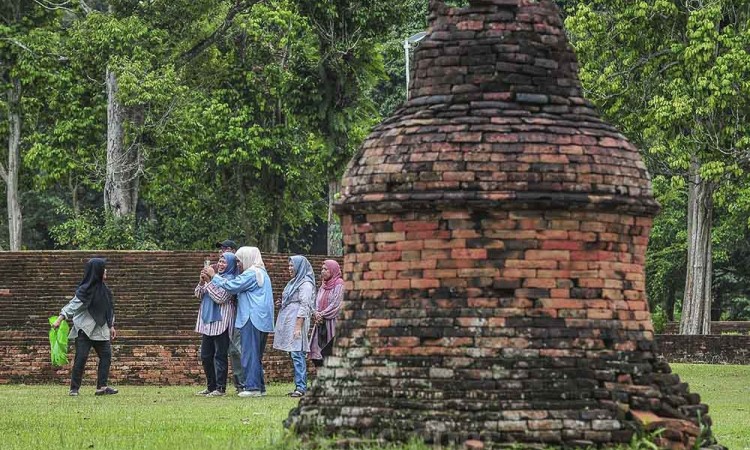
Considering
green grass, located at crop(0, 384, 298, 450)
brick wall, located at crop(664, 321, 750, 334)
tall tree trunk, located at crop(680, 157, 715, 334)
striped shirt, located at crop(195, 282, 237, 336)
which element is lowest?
green grass, located at crop(0, 384, 298, 450)

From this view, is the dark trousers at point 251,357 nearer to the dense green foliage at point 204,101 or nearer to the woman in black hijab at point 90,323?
the woman in black hijab at point 90,323

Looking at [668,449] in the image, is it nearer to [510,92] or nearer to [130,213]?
[510,92]

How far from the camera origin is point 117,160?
36.0 m

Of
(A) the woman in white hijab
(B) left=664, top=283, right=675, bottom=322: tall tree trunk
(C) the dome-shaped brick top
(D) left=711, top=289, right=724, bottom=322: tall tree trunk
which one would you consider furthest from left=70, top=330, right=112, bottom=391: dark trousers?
(D) left=711, top=289, right=724, bottom=322: tall tree trunk

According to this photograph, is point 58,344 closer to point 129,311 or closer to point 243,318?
point 243,318

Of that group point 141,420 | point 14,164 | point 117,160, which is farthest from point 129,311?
point 14,164

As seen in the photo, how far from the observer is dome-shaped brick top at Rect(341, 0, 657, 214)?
33.4 ft

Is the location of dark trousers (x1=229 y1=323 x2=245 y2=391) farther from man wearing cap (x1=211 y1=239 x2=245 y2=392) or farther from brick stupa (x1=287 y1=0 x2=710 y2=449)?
brick stupa (x1=287 y1=0 x2=710 y2=449)

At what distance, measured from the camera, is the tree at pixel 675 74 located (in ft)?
99.1

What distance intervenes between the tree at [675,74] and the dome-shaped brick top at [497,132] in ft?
64.0

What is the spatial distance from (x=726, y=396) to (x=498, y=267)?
39.9ft

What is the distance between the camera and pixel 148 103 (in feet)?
118

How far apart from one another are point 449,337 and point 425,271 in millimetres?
456

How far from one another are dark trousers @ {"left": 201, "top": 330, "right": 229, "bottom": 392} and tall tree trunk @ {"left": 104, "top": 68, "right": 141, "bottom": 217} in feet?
55.0
